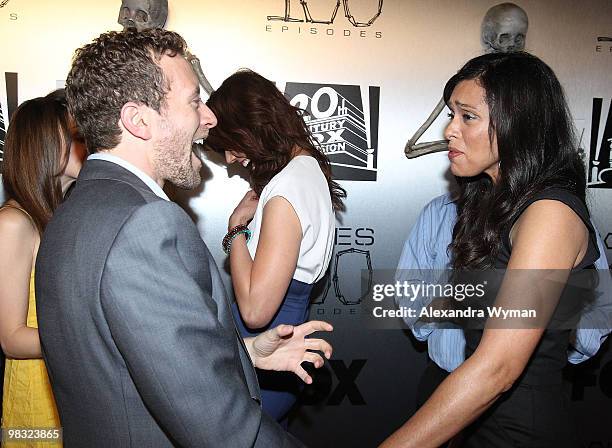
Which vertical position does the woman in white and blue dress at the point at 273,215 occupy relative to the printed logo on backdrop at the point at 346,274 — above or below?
above

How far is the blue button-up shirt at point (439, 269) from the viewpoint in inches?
68.4

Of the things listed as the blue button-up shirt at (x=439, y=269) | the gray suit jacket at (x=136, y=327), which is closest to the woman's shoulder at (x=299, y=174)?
the blue button-up shirt at (x=439, y=269)

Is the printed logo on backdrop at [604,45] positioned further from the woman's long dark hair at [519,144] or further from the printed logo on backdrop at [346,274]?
the woman's long dark hair at [519,144]

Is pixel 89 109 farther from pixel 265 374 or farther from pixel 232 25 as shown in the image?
pixel 232 25

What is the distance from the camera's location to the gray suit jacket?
2.90ft

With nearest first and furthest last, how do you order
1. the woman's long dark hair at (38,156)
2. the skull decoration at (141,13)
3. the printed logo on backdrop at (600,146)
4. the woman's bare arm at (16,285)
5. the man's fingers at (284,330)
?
the man's fingers at (284,330)
the woman's bare arm at (16,285)
the woman's long dark hair at (38,156)
the skull decoration at (141,13)
the printed logo on backdrop at (600,146)

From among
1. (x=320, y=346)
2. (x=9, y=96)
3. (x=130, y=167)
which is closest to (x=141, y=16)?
(x=9, y=96)

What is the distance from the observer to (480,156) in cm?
150

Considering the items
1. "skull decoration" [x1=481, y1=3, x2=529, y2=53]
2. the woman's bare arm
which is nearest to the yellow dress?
the woman's bare arm

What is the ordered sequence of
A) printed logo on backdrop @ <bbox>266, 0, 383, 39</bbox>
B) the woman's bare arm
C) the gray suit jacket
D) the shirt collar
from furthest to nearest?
printed logo on backdrop @ <bbox>266, 0, 383, 39</bbox>
the woman's bare arm
the shirt collar
the gray suit jacket

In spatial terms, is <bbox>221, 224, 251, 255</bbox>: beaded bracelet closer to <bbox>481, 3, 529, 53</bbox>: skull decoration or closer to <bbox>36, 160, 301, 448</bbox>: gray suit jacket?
<bbox>36, 160, 301, 448</bbox>: gray suit jacket

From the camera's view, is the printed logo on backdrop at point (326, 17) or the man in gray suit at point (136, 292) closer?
the man in gray suit at point (136, 292)

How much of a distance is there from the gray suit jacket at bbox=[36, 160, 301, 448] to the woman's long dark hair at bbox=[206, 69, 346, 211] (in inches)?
38.3

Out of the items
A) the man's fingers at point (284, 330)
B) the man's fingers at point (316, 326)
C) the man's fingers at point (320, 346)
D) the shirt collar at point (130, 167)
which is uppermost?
the shirt collar at point (130, 167)
